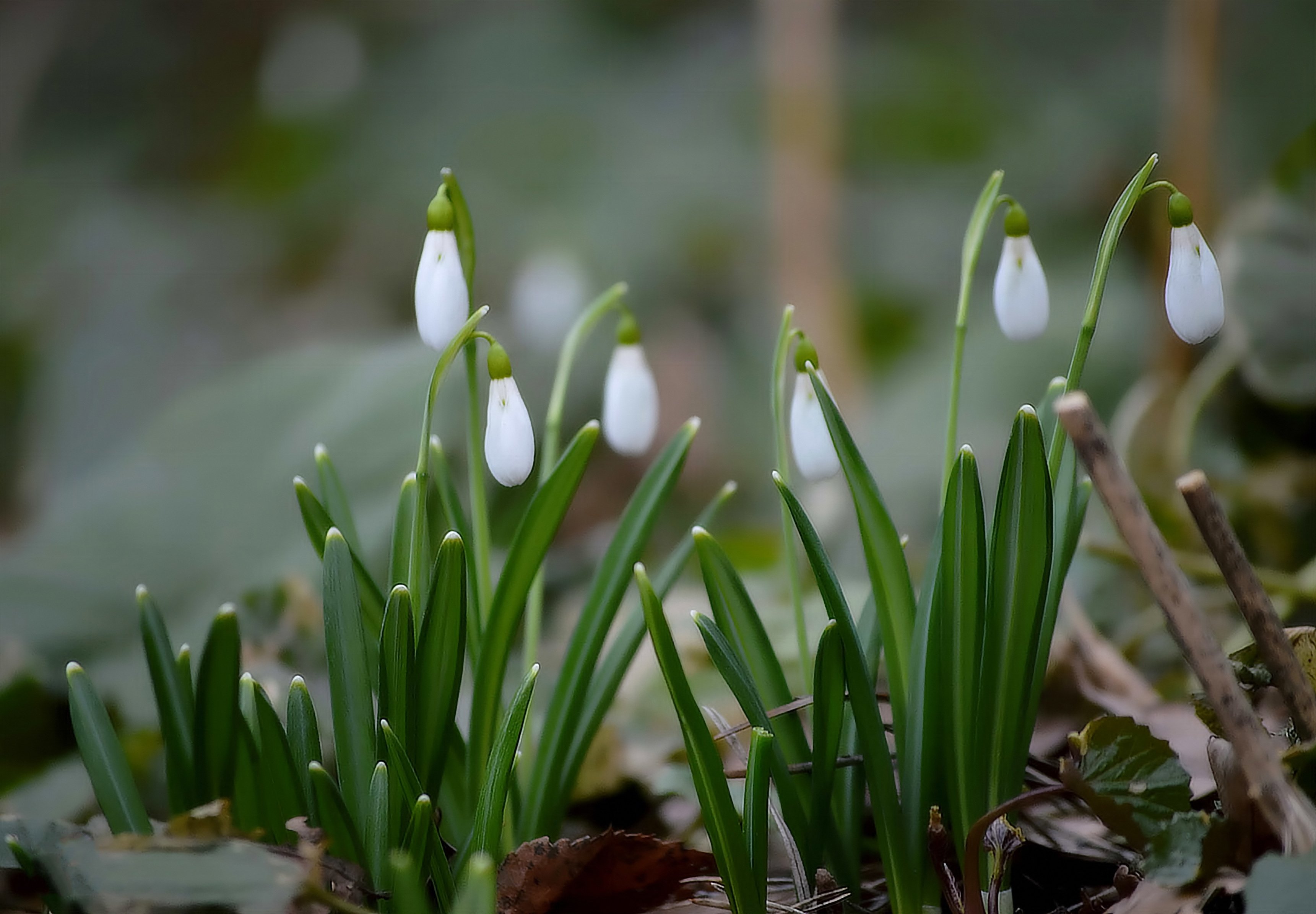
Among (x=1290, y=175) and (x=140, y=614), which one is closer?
(x=140, y=614)

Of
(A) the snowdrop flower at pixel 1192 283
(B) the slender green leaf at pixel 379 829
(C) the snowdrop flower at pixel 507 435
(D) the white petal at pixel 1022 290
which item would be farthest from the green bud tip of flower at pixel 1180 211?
(B) the slender green leaf at pixel 379 829

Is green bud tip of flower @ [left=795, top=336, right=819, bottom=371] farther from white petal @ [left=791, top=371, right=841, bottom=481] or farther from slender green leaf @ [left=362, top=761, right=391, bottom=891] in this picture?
slender green leaf @ [left=362, top=761, right=391, bottom=891]

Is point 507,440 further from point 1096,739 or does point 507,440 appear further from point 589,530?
point 589,530

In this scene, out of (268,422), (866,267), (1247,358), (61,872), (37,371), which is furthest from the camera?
(866,267)

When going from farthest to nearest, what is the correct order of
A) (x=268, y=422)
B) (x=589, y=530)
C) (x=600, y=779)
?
(x=589, y=530) < (x=268, y=422) < (x=600, y=779)

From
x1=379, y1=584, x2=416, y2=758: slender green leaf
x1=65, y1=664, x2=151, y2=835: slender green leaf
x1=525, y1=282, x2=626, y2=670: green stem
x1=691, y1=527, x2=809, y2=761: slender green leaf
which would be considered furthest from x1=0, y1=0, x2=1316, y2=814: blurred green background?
x1=691, y1=527, x2=809, y2=761: slender green leaf

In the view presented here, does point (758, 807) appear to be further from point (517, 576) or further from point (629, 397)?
point (629, 397)

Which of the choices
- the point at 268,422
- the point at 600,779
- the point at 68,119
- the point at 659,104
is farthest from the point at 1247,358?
the point at 68,119

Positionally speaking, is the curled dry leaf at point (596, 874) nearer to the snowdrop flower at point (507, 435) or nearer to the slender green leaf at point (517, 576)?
the slender green leaf at point (517, 576)

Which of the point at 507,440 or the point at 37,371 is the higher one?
the point at 37,371
